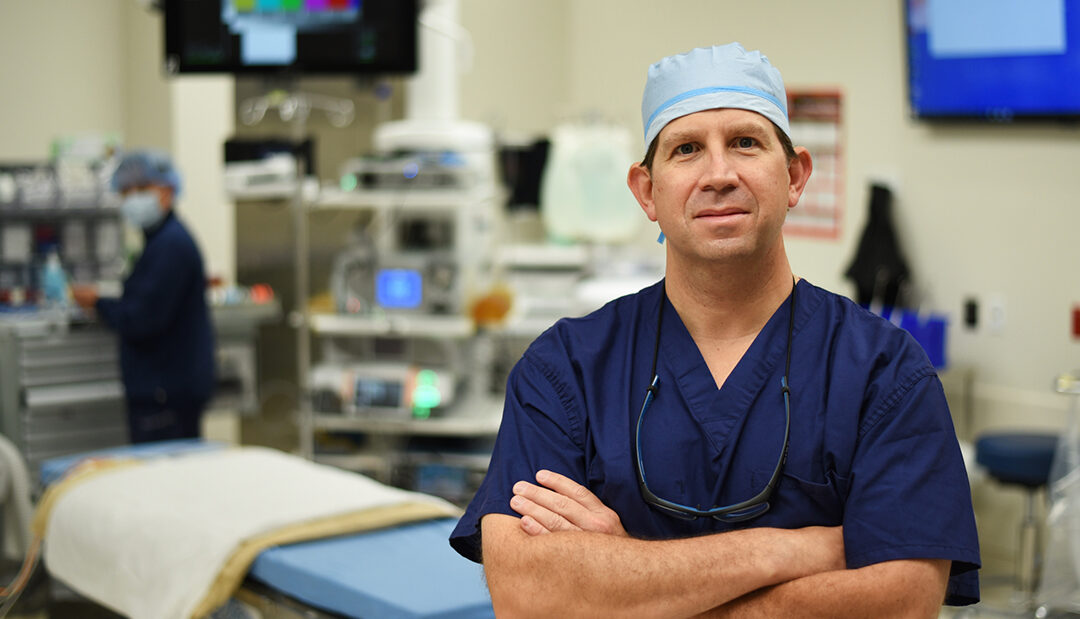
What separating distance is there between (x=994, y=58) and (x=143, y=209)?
3.24 meters

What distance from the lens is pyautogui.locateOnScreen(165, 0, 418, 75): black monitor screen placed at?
4223 mm

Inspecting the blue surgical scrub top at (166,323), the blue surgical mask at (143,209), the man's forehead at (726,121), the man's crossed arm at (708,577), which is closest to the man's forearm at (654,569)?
the man's crossed arm at (708,577)

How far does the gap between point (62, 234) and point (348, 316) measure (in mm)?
1276

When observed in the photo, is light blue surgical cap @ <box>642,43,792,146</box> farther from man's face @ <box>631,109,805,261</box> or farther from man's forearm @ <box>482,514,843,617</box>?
man's forearm @ <box>482,514,843,617</box>

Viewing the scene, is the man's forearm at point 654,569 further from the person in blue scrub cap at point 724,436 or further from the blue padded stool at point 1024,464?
the blue padded stool at point 1024,464

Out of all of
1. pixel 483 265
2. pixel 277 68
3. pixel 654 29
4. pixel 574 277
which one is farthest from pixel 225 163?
pixel 654 29

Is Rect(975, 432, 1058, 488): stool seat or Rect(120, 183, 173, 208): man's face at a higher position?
Rect(120, 183, 173, 208): man's face

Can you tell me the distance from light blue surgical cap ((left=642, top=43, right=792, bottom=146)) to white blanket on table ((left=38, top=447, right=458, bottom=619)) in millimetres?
1620

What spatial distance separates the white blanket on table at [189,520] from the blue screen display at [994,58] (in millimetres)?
2733

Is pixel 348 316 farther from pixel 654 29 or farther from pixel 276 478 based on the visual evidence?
pixel 654 29

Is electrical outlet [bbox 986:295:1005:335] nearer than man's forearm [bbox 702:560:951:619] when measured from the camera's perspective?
No

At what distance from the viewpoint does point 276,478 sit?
312 cm

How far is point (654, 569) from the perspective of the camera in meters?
1.33

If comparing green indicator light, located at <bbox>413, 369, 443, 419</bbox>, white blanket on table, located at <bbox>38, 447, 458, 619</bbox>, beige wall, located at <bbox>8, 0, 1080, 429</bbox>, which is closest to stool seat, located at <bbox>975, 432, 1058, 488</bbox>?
beige wall, located at <bbox>8, 0, 1080, 429</bbox>
